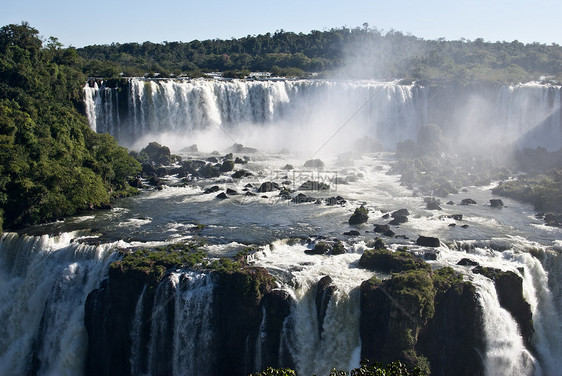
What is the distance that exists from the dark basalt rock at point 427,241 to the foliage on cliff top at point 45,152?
68.2 feet

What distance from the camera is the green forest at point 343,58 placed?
75.6 m

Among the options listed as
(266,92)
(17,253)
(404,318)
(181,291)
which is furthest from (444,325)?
(266,92)

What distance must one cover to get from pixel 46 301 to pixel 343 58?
273 feet

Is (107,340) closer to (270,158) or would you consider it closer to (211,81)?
(270,158)

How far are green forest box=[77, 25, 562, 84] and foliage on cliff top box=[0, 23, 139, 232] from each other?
543 inches

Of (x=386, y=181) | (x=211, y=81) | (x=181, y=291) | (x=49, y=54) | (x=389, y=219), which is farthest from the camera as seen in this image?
(x=211, y=81)

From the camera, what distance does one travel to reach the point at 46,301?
2780 cm

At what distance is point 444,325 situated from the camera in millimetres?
24609

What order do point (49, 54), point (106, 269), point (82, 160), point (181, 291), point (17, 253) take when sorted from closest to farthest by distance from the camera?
point (181, 291), point (106, 269), point (17, 253), point (82, 160), point (49, 54)

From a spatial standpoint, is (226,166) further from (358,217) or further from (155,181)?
(358,217)

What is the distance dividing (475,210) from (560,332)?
44.5 feet

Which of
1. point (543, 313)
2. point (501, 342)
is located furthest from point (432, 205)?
point (501, 342)

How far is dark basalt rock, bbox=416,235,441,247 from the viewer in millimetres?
30516

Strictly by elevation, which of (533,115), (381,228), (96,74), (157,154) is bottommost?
(381,228)
